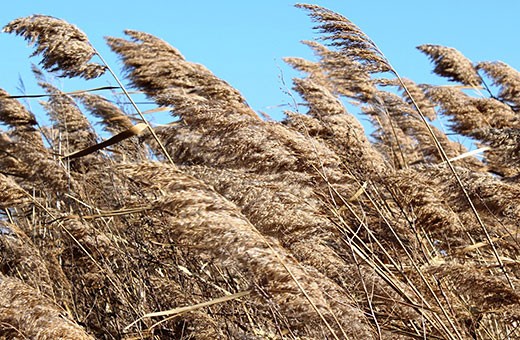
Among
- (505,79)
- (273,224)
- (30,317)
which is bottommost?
(30,317)

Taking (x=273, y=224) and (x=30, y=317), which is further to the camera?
(x=30, y=317)

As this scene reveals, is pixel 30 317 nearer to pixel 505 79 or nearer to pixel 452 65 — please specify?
pixel 452 65

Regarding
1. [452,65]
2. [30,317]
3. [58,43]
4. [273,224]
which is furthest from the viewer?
[452,65]

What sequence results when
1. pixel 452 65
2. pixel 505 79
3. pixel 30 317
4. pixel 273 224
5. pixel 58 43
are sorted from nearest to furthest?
1. pixel 273 224
2. pixel 30 317
3. pixel 58 43
4. pixel 452 65
5. pixel 505 79

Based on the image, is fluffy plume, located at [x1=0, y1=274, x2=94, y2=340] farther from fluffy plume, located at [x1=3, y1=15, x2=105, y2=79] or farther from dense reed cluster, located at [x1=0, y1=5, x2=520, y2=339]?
fluffy plume, located at [x1=3, y1=15, x2=105, y2=79]

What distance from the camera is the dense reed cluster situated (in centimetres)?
256

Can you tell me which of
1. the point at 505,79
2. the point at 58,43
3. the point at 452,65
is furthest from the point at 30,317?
the point at 505,79

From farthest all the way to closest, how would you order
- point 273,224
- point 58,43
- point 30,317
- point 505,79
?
1. point 505,79
2. point 58,43
3. point 30,317
4. point 273,224

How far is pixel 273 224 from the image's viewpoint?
2619 millimetres

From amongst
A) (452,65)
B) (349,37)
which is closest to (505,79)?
(452,65)

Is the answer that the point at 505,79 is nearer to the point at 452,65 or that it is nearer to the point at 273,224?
the point at 452,65

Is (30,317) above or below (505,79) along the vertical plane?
below

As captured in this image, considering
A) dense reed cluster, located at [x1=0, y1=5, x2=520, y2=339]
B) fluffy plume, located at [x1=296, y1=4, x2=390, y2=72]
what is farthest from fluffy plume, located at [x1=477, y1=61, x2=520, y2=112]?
fluffy plume, located at [x1=296, y1=4, x2=390, y2=72]

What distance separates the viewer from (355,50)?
131 inches
